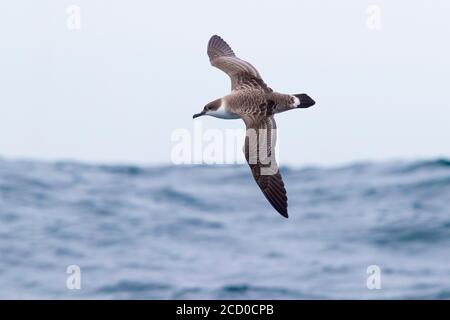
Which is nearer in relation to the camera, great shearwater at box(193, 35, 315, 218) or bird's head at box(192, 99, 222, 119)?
great shearwater at box(193, 35, 315, 218)

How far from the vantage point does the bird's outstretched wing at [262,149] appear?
394 inches

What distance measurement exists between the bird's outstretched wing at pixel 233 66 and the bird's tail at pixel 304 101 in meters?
0.42

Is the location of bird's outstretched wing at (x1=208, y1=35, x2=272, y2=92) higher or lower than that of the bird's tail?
higher

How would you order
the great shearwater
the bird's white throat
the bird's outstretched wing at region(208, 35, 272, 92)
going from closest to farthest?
the great shearwater, the bird's white throat, the bird's outstretched wing at region(208, 35, 272, 92)

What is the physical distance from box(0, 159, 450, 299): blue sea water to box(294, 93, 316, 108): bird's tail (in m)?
8.61

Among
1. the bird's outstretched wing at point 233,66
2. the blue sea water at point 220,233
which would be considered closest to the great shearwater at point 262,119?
the bird's outstretched wing at point 233,66

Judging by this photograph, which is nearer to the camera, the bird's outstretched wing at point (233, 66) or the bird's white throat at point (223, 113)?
the bird's white throat at point (223, 113)

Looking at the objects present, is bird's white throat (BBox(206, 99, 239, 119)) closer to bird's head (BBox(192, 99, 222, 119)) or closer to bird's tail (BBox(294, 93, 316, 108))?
bird's head (BBox(192, 99, 222, 119))

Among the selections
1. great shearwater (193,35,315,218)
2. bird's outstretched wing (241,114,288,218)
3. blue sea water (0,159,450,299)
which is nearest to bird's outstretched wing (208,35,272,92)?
great shearwater (193,35,315,218)

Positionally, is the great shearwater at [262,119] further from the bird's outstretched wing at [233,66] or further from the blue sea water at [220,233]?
the blue sea water at [220,233]

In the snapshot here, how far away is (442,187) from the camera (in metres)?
26.7

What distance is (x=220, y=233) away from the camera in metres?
25.7

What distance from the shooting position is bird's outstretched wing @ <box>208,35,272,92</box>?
10955mm
